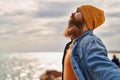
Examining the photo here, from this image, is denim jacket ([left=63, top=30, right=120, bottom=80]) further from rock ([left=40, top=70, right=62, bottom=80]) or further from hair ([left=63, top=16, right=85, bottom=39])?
rock ([left=40, top=70, right=62, bottom=80])

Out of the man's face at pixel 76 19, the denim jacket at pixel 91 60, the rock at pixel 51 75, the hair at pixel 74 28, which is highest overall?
the man's face at pixel 76 19

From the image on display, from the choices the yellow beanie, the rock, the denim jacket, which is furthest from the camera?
the rock

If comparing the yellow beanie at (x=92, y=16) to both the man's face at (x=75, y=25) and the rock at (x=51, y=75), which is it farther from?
the rock at (x=51, y=75)

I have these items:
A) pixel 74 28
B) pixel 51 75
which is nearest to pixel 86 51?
pixel 74 28

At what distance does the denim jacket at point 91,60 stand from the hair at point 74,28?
63mm

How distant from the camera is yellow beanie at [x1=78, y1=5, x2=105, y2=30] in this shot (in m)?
3.05

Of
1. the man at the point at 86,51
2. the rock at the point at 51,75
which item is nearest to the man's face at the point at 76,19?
the man at the point at 86,51

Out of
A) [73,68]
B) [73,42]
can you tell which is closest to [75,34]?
[73,42]

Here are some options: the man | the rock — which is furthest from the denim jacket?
the rock

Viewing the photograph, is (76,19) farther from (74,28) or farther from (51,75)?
(51,75)

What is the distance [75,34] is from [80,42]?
0.13m

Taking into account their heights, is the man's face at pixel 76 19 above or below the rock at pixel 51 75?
above

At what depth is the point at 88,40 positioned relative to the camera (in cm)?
291

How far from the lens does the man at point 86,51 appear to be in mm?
2756
